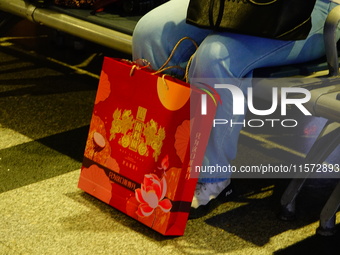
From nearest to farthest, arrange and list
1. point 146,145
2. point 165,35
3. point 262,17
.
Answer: point 262,17 → point 146,145 → point 165,35

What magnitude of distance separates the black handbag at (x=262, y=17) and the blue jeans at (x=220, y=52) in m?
0.06

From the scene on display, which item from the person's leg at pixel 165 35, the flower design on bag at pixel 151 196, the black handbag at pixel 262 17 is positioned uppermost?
the black handbag at pixel 262 17

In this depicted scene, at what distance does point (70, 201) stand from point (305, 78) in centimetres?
82

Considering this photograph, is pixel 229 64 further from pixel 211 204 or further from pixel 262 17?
pixel 211 204

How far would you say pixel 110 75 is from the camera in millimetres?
2188

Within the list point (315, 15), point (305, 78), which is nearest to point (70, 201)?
point (305, 78)

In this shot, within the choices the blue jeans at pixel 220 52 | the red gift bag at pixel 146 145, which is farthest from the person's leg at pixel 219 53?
the red gift bag at pixel 146 145

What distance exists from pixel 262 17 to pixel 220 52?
155mm

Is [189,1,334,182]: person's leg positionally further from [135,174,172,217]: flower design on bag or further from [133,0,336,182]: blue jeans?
[135,174,172,217]: flower design on bag

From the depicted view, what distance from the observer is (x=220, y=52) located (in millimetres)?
2039

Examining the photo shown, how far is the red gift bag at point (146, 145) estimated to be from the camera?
6.51 ft

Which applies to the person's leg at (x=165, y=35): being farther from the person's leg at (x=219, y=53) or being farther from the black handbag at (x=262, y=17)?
the black handbag at (x=262, y=17)

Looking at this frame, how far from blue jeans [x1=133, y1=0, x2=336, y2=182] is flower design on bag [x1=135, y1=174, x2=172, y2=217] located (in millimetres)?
156

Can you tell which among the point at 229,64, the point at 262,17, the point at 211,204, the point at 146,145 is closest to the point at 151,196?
the point at 146,145
